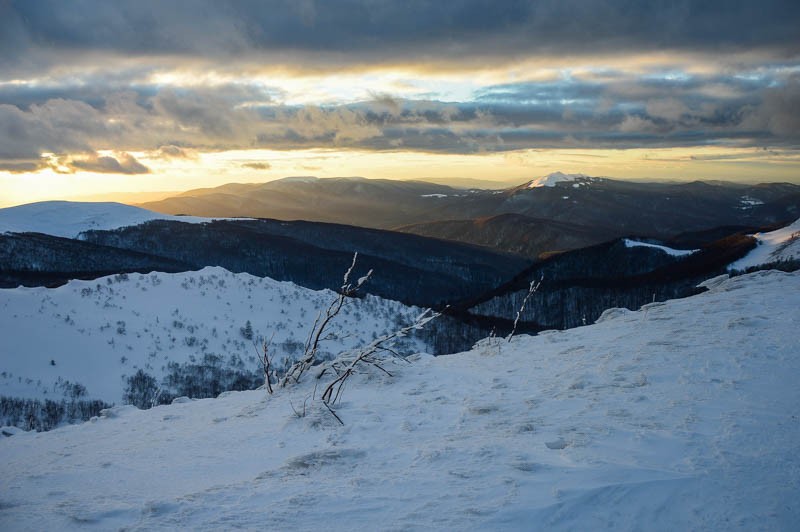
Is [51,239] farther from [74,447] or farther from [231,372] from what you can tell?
[74,447]

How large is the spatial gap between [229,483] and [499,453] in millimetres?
3335

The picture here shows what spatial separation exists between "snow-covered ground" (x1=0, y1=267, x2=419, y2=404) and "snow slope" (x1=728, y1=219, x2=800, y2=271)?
61.5 metres

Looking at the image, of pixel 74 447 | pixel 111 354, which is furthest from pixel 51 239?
pixel 74 447

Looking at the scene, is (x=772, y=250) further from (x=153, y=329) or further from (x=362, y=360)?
(x=362, y=360)

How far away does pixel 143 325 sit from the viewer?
54.7 m

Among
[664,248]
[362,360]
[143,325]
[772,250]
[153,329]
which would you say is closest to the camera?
[362,360]

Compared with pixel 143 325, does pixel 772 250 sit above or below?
above

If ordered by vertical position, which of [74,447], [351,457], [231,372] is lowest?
[231,372]

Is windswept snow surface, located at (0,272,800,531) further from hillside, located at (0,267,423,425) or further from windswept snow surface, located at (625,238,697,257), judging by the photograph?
windswept snow surface, located at (625,238,697,257)

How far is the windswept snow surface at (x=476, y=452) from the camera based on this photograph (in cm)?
521

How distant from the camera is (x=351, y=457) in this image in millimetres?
7180

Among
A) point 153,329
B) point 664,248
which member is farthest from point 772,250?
point 153,329

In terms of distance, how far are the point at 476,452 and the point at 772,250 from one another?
4451 inches

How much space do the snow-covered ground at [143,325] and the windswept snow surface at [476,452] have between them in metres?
35.9
